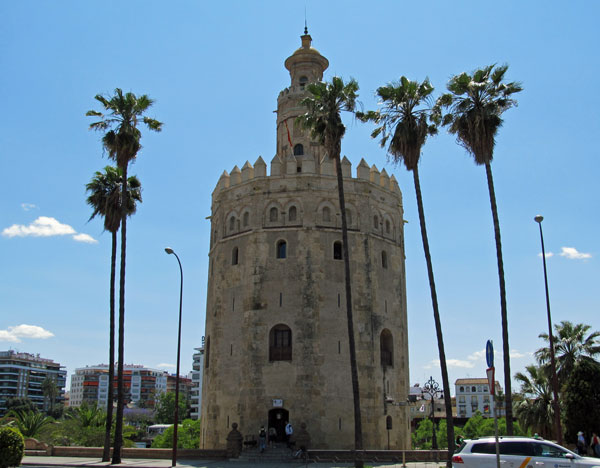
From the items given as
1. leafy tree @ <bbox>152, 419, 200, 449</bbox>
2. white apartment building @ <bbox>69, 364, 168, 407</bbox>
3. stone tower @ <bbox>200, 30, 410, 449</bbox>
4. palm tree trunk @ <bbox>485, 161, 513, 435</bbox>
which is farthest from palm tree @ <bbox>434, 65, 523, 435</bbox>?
white apartment building @ <bbox>69, 364, 168, 407</bbox>

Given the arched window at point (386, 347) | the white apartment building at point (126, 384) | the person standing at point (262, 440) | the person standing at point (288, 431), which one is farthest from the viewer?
the white apartment building at point (126, 384)

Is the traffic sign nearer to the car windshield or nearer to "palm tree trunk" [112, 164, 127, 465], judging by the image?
the car windshield

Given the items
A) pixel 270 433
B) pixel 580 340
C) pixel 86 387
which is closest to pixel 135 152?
pixel 270 433

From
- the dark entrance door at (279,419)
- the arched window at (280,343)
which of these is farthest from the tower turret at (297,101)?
the dark entrance door at (279,419)

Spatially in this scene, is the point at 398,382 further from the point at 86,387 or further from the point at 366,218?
the point at 86,387

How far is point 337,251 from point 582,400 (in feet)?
45.4

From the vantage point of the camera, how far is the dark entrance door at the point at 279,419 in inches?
1152

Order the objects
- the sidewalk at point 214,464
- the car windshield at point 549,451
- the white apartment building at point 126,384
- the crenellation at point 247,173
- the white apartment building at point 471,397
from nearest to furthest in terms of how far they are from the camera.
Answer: the car windshield at point 549,451
the sidewalk at point 214,464
the crenellation at point 247,173
the white apartment building at point 471,397
the white apartment building at point 126,384

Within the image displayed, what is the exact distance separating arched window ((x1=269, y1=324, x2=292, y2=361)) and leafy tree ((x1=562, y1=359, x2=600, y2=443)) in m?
13.7

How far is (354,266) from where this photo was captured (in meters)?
31.3

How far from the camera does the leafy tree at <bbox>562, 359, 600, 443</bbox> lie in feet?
91.0

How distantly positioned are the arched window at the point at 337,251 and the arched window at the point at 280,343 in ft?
15.3

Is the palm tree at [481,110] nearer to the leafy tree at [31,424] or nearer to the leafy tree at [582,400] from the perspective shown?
the leafy tree at [582,400]

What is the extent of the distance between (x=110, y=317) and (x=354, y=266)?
12465mm
